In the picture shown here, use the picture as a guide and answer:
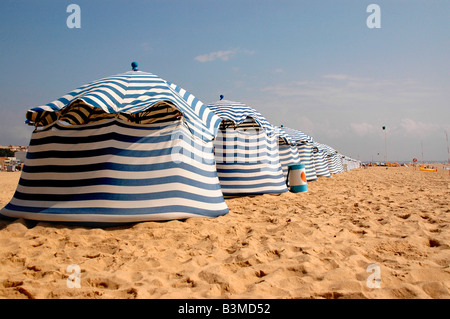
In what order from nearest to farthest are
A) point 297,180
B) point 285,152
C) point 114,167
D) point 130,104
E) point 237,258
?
point 237,258 < point 114,167 < point 130,104 < point 297,180 < point 285,152

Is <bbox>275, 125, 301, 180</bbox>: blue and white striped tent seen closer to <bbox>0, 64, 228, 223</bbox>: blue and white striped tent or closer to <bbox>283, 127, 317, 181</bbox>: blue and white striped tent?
<bbox>283, 127, 317, 181</bbox>: blue and white striped tent

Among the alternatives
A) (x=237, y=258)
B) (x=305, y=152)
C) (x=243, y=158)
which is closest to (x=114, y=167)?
(x=237, y=258)

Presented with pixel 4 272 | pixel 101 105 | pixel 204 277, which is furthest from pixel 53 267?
pixel 101 105

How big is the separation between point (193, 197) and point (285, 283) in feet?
7.21

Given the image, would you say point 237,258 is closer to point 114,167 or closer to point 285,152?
point 114,167

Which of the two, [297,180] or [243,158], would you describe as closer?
[243,158]

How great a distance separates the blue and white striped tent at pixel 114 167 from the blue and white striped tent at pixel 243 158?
1901mm

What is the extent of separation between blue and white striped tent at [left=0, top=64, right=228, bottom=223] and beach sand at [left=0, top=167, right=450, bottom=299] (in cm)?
20

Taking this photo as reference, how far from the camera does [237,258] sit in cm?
273

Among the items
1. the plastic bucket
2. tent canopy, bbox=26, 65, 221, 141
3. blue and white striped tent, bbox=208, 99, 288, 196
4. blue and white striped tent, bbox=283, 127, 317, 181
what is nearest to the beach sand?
tent canopy, bbox=26, 65, 221, 141

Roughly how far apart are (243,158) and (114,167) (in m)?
3.38

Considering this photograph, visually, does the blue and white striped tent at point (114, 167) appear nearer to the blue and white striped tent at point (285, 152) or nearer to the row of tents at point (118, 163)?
the row of tents at point (118, 163)

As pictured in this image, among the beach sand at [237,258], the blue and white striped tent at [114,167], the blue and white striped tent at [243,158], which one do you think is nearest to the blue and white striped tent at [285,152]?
the blue and white striped tent at [243,158]

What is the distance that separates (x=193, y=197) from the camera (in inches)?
164
